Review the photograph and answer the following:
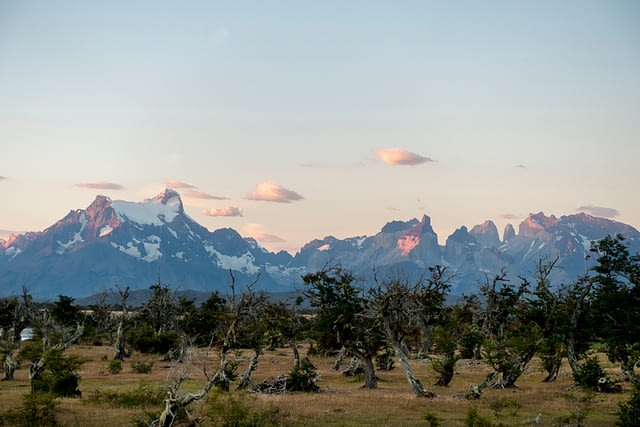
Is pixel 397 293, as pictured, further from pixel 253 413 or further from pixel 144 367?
pixel 144 367

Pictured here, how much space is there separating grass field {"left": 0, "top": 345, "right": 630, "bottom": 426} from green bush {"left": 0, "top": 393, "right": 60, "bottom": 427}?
83 centimetres

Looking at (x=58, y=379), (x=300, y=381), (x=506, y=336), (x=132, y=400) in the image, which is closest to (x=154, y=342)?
(x=300, y=381)

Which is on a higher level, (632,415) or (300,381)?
(632,415)

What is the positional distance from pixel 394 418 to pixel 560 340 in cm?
2113

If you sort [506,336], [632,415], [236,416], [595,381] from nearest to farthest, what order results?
[632,415], [236,416], [595,381], [506,336]

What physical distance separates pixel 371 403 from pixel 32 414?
1803cm

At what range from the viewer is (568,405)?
125 ft

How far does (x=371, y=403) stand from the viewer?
37844 millimetres

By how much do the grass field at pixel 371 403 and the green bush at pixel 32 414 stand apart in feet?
2.72

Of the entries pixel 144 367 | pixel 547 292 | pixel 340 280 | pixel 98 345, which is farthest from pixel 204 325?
pixel 547 292

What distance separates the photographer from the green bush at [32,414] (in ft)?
96.5

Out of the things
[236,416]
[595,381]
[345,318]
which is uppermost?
[345,318]

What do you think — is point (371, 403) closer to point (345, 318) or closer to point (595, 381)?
point (345, 318)

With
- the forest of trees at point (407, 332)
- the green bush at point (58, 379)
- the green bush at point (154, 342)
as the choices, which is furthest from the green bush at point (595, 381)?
the green bush at point (154, 342)
